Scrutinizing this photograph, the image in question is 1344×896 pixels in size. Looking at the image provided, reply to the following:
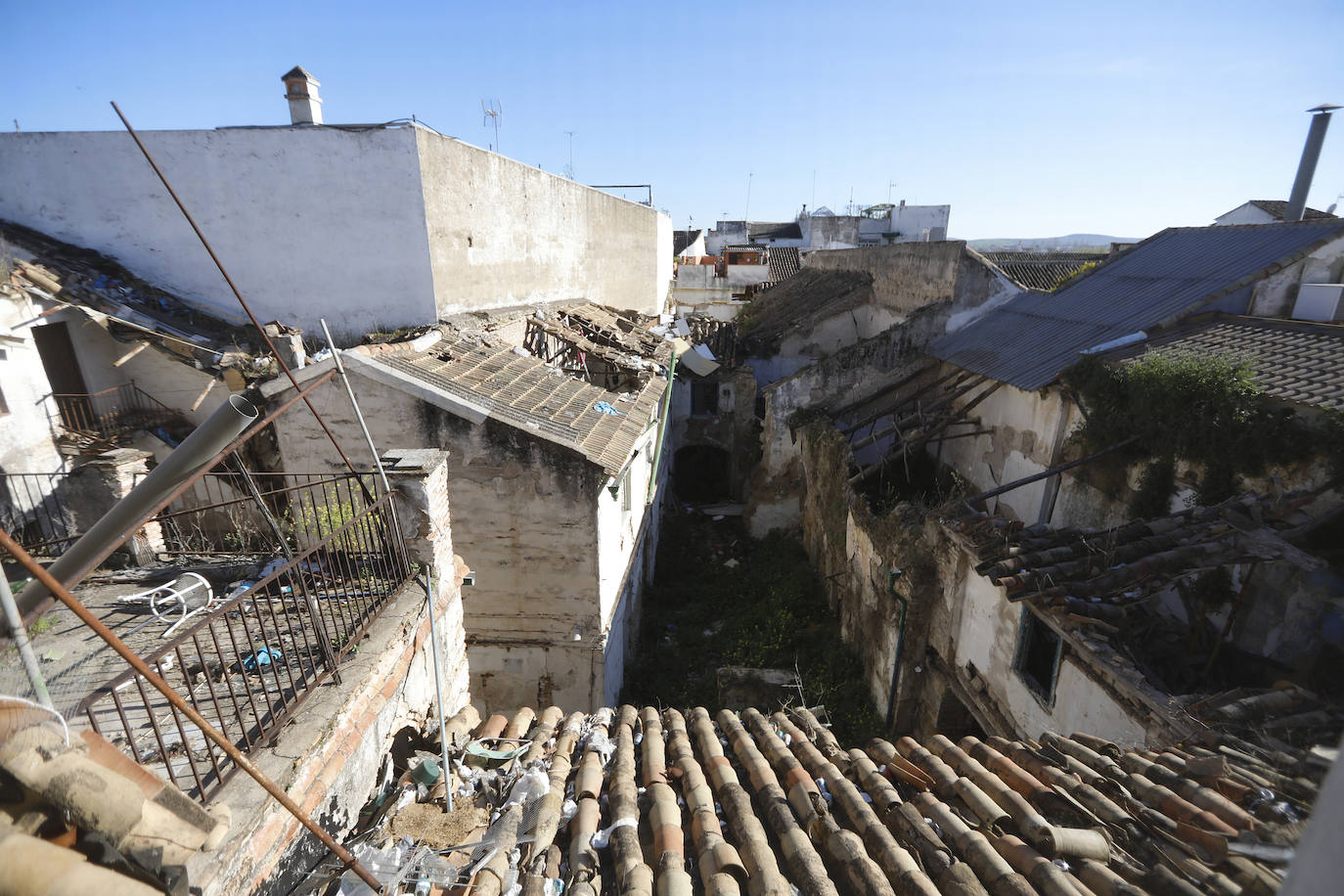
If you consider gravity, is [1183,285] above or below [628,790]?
above

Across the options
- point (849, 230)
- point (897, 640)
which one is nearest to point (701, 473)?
point (897, 640)

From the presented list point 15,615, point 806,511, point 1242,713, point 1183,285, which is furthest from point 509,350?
point 1183,285

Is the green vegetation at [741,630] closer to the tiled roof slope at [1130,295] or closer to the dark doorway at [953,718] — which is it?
the dark doorway at [953,718]

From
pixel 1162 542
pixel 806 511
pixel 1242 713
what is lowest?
pixel 806 511

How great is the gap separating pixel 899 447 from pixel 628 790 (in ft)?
31.9

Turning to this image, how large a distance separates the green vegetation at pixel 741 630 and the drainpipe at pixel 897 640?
379 millimetres

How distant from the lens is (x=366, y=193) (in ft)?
36.6

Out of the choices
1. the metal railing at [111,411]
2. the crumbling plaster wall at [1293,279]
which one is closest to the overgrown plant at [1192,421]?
the crumbling plaster wall at [1293,279]

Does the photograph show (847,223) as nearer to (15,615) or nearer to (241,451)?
(241,451)

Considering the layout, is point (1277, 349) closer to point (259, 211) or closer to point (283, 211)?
point (283, 211)

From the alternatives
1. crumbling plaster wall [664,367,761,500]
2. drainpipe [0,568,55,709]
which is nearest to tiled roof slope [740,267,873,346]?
crumbling plaster wall [664,367,761,500]

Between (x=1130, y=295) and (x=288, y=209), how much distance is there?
15.3 metres

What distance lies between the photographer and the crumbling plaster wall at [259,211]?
11070mm

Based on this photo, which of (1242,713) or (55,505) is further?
(55,505)
